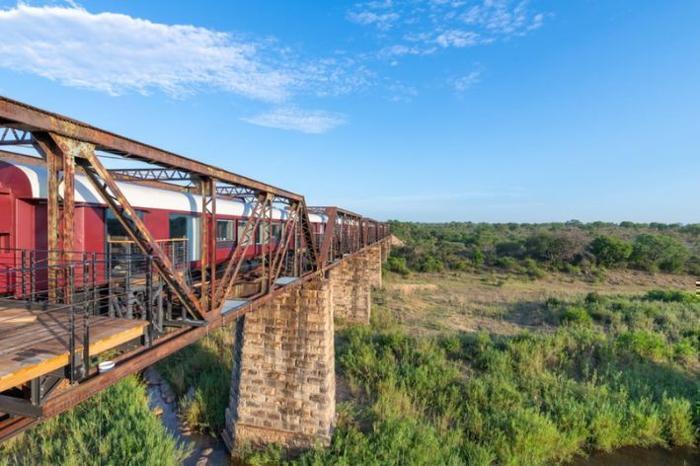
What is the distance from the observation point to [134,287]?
19.4 ft

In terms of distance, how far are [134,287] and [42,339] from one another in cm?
235

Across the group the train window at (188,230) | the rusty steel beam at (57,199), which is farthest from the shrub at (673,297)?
the rusty steel beam at (57,199)

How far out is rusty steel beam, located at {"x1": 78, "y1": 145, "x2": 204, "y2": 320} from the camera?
3.89m

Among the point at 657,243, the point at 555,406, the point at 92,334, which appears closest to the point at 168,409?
the point at 92,334

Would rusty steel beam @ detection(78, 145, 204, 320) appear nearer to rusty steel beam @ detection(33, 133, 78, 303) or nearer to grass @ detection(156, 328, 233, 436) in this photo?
rusty steel beam @ detection(33, 133, 78, 303)

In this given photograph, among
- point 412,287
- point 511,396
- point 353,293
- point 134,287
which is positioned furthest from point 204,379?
point 412,287

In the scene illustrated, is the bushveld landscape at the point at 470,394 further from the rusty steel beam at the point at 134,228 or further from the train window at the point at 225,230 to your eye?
the rusty steel beam at the point at 134,228

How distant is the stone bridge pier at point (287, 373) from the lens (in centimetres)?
1018

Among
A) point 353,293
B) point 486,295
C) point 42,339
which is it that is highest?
point 42,339

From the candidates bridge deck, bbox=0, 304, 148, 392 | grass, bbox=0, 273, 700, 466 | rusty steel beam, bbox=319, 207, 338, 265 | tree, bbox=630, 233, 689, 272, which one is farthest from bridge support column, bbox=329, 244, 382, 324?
tree, bbox=630, 233, 689, 272

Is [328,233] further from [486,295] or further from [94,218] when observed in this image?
[486,295]

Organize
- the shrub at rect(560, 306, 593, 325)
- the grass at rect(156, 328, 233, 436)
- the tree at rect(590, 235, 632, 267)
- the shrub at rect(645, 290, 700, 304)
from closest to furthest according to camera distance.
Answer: the grass at rect(156, 328, 233, 436) → the shrub at rect(560, 306, 593, 325) → the shrub at rect(645, 290, 700, 304) → the tree at rect(590, 235, 632, 267)

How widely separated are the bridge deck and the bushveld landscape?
607 cm

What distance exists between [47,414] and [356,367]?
12036 millimetres
